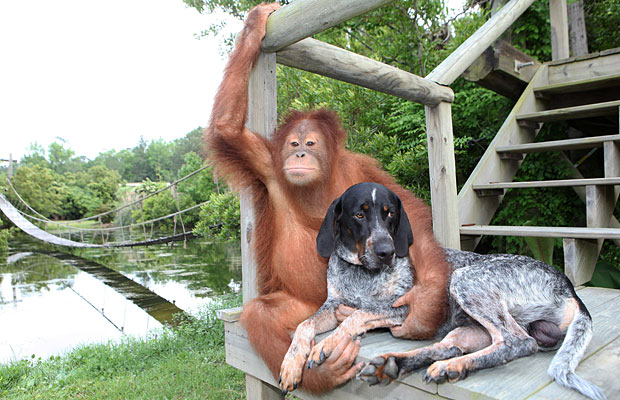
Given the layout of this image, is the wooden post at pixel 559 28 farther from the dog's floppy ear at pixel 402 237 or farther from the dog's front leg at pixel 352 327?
the dog's front leg at pixel 352 327

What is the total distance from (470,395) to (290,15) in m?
1.35

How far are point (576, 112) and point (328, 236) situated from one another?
293 centimetres

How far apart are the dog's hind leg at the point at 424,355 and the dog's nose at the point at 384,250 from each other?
30 cm

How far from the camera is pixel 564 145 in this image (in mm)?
3305

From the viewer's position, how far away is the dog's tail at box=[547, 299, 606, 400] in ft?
3.84

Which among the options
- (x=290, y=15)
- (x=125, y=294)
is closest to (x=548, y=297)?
(x=290, y=15)

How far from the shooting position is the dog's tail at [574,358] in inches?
46.0

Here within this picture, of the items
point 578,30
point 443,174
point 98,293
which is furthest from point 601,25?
point 98,293

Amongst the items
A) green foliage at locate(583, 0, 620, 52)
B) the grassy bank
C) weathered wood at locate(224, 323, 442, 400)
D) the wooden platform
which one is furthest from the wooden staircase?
the grassy bank

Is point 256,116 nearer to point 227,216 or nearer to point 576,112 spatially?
point 576,112

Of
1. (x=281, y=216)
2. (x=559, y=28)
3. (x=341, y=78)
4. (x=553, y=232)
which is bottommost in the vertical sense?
(x=553, y=232)

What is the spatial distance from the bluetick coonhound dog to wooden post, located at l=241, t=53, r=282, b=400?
36cm

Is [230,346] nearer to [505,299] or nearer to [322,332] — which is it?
[322,332]

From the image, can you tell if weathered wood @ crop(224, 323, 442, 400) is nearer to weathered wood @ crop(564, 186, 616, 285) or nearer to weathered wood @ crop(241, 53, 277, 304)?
weathered wood @ crop(241, 53, 277, 304)
